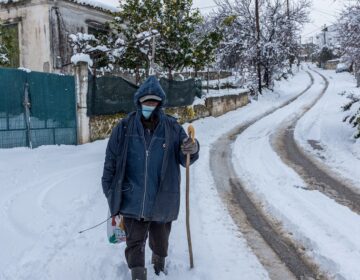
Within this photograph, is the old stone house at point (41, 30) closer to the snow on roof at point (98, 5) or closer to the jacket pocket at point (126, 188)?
the snow on roof at point (98, 5)

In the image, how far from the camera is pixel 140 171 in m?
3.39

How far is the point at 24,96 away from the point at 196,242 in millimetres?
6193

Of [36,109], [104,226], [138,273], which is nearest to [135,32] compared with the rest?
[36,109]

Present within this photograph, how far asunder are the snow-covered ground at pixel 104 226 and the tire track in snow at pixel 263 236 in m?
0.15

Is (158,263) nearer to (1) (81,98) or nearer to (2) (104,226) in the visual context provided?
(2) (104,226)

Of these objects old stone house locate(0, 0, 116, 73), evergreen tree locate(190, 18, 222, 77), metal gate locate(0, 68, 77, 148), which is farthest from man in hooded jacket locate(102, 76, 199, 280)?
evergreen tree locate(190, 18, 222, 77)

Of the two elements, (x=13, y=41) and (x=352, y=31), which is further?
(x=13, y=41)

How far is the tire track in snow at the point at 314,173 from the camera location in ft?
21.9

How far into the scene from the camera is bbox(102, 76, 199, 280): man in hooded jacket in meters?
3.38

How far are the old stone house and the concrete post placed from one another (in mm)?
4533

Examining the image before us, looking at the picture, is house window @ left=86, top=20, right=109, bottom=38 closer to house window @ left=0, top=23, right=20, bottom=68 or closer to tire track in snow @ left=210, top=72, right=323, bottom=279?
house window @ left=0, top=23, right=20, bottom=68

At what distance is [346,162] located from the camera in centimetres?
934

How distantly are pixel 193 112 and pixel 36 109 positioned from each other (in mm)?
9846

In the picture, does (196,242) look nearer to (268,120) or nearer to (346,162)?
(346,162)
